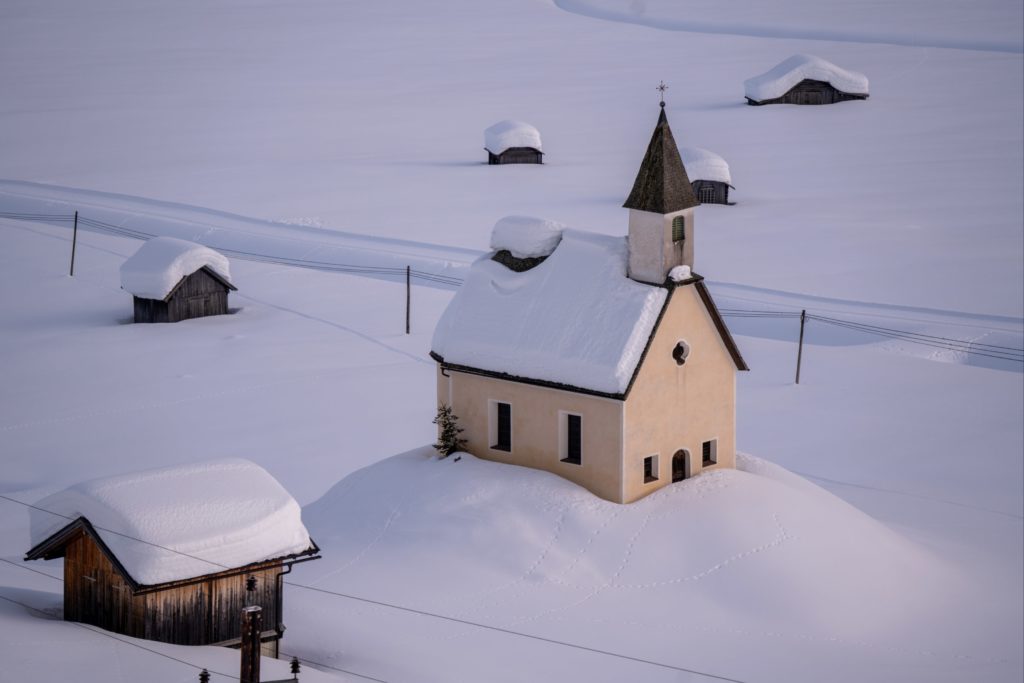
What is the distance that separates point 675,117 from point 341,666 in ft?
216

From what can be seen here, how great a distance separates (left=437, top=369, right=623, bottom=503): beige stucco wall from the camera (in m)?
34.4

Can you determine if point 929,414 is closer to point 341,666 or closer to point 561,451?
point 561,451

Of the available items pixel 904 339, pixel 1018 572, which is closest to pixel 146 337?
pixel 904 339

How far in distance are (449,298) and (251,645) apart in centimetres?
3945

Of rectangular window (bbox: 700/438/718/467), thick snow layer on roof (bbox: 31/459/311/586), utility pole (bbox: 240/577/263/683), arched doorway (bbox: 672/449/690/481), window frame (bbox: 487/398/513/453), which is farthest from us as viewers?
rectangular window (bbox: 700/438/718/467)

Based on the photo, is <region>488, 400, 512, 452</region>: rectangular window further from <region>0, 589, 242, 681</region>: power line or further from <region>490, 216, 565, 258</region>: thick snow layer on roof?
<region>0, 589, 242, 681</region>: power line

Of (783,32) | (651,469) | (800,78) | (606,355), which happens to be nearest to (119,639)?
(606,355)

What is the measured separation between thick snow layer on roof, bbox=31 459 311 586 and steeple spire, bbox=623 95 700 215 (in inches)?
465

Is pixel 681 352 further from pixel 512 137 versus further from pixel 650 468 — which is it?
pixel 512 137

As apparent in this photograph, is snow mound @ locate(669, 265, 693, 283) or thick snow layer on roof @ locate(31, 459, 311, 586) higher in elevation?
snow mound @ locate(669, 265, 693, 283)

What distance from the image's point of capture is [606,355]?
34250 mm

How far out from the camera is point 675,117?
89875 mm

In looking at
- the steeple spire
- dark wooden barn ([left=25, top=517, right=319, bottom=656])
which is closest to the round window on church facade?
the steeple spire

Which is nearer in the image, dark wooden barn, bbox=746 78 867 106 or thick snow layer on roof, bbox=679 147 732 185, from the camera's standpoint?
thick snow layer on roof, bbox=679 147 732 185
